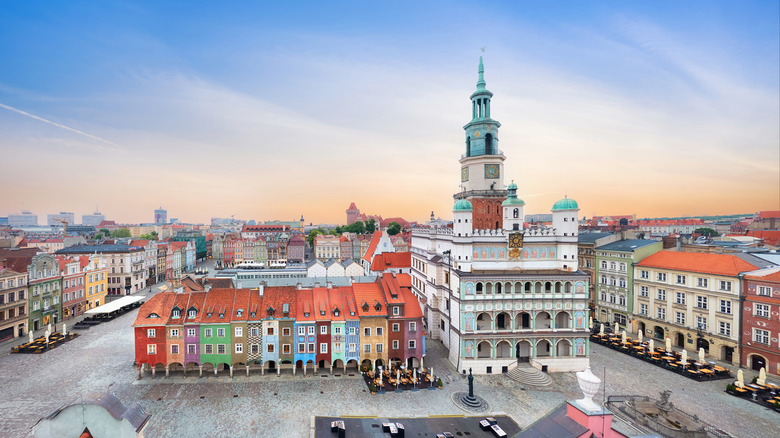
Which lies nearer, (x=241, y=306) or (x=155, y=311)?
(x=155, y=311)

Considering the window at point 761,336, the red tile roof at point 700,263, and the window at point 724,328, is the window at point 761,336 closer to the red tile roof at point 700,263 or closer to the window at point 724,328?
the window at point 724,328

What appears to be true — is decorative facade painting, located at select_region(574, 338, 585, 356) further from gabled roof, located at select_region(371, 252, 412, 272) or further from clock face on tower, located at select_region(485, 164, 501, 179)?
gabled roof, located at select_region(371, 252, 412, 272)

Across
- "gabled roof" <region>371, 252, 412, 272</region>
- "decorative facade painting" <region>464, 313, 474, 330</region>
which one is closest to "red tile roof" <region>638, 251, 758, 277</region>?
"decorative facade painting" <region>464, 313, 474, 330</region>

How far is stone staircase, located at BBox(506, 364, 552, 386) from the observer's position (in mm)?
39500

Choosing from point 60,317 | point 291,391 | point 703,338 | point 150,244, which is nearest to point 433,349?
point 291,391

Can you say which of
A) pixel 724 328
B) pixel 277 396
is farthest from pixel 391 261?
pixel 724 328

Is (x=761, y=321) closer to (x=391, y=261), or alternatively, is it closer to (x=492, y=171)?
(x=492, y=171)

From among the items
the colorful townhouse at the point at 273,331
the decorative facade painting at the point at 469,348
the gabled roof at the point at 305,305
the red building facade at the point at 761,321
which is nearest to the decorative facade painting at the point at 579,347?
the decorative facade painting at the point at 469,348

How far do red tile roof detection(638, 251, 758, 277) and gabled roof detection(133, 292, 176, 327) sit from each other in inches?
2423

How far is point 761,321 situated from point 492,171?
33.6m

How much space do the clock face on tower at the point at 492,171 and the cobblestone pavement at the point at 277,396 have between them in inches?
1014

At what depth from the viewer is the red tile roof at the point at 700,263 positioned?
44031 millimetres

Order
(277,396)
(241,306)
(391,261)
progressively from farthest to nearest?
(391,261) → (241,306) → (277,396)

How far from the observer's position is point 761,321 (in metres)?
40.5
